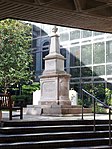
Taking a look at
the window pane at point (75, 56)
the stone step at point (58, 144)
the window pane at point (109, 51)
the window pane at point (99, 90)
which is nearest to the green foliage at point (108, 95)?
the window pane at point (99, 90)

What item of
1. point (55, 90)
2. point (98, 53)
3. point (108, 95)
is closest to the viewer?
point (55, 90)

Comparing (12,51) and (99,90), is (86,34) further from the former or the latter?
(12,51)

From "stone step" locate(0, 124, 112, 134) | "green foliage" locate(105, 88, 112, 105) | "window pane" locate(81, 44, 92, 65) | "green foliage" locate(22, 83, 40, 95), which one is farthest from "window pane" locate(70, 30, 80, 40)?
"stone step" locate(0, 124, 112, 134)

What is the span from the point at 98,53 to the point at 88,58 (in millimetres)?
1238

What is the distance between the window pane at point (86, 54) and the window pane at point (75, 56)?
0.56 meters

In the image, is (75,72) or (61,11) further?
(75,72)

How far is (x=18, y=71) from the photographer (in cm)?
2995

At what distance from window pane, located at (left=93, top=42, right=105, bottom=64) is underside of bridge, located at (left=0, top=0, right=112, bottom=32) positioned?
59.9 ft

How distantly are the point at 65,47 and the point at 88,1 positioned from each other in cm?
2336

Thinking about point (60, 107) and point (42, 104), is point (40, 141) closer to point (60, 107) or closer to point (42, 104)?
point (60, 107)

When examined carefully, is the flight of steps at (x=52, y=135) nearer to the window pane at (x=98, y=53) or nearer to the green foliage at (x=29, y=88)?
the window pane at (x=98, y=53)

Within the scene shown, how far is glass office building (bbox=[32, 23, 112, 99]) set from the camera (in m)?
30.1

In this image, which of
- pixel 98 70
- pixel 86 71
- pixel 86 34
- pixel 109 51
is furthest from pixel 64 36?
A: pixel 109 51

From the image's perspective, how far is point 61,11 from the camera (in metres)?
10.4
